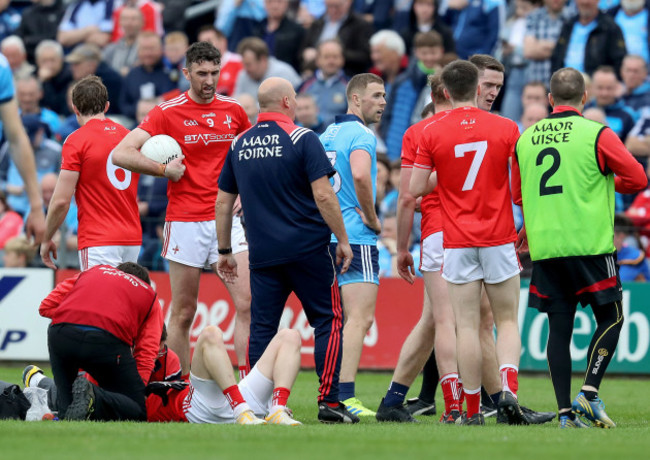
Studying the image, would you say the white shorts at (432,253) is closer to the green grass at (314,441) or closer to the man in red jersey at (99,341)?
the green grass at (314,441)

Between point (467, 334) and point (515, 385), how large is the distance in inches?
20.2

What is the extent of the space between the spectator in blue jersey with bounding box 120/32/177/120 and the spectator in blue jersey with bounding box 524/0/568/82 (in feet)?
18.8

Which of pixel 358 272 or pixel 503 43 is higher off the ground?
pixel 503 43

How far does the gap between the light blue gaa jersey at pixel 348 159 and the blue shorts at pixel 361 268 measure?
7 cm

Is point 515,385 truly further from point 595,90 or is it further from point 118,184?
point 595,90

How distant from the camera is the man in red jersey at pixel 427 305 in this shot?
9.34 m

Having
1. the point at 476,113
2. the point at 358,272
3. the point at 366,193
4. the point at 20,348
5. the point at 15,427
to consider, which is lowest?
the point at 20,348

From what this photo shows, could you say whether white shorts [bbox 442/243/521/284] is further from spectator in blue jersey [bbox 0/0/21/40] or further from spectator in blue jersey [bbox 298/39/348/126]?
spectator in blue jersey [bbox 0/0/21/40]

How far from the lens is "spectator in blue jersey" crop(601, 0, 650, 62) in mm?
17344

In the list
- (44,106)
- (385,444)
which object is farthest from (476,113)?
(44,106)

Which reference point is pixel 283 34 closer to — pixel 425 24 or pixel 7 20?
pixel 425 24

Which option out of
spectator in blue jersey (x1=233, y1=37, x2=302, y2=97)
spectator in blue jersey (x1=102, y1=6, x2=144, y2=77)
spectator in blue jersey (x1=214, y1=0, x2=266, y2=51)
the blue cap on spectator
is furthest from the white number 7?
spectator in blue jersey (x1=214, y1=0, x2=266, y2=51)

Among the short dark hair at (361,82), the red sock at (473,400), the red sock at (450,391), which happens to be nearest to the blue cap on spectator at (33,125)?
the short dark hair at (361,82)

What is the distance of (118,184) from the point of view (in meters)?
10.7
